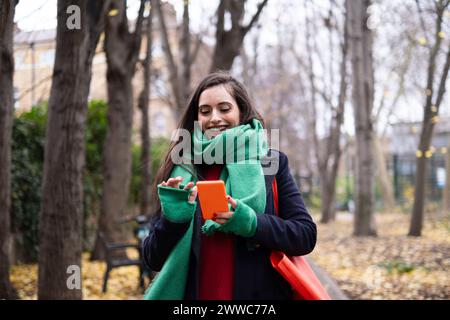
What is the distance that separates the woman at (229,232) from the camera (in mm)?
2045

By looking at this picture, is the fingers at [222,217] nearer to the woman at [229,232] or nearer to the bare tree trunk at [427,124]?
the woman at [229,232]

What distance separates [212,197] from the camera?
198 centimetres

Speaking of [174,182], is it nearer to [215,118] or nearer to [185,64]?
[215,118]

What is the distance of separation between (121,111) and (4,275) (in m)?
5.17

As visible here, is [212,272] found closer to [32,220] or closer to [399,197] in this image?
[32,220]

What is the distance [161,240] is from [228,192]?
33 centimetres

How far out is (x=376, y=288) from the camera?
7.28 m

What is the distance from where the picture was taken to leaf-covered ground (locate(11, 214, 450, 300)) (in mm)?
7004

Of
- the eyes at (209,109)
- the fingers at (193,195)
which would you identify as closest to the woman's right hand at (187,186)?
the fingers at (193,195)

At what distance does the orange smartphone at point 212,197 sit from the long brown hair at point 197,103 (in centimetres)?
43

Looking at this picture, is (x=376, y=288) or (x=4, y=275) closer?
(x=4, y=275)

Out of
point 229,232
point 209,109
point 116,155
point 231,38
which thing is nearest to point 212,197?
point 229,232

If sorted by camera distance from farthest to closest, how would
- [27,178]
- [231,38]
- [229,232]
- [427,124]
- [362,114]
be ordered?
[362,114] → [427,124] → [27,178] → [231,38] → [229,232]
